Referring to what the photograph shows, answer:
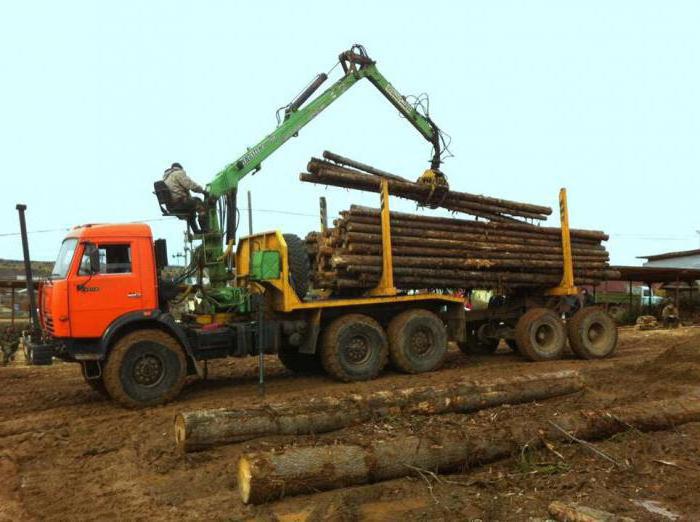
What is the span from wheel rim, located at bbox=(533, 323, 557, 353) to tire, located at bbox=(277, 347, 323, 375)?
4.41 meters

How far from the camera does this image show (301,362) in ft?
39.1

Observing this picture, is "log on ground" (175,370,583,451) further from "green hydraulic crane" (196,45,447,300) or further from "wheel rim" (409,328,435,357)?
"green hydraulic crane" (196,45,447,300)

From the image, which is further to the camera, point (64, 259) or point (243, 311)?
point (243, 311)

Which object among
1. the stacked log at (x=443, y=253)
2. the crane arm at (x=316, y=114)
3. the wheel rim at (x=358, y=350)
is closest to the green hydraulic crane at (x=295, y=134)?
the crane arm at (x=316, y=114)

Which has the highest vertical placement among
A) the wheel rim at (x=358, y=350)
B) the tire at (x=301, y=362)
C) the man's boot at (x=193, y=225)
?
the man's boot at (x=193, y=225)

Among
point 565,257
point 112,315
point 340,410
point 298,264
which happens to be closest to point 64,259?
point 112,315

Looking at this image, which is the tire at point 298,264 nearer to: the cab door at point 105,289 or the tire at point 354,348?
the tire at point 354,348

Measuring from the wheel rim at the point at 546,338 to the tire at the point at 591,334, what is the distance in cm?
53

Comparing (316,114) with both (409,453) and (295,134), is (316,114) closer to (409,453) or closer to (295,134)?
(295,134)

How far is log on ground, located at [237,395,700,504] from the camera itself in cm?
508

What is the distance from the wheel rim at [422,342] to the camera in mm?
11127

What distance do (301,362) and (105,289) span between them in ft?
13.7

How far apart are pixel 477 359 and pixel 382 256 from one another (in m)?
3.80

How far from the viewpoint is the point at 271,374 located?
12.1 meters
